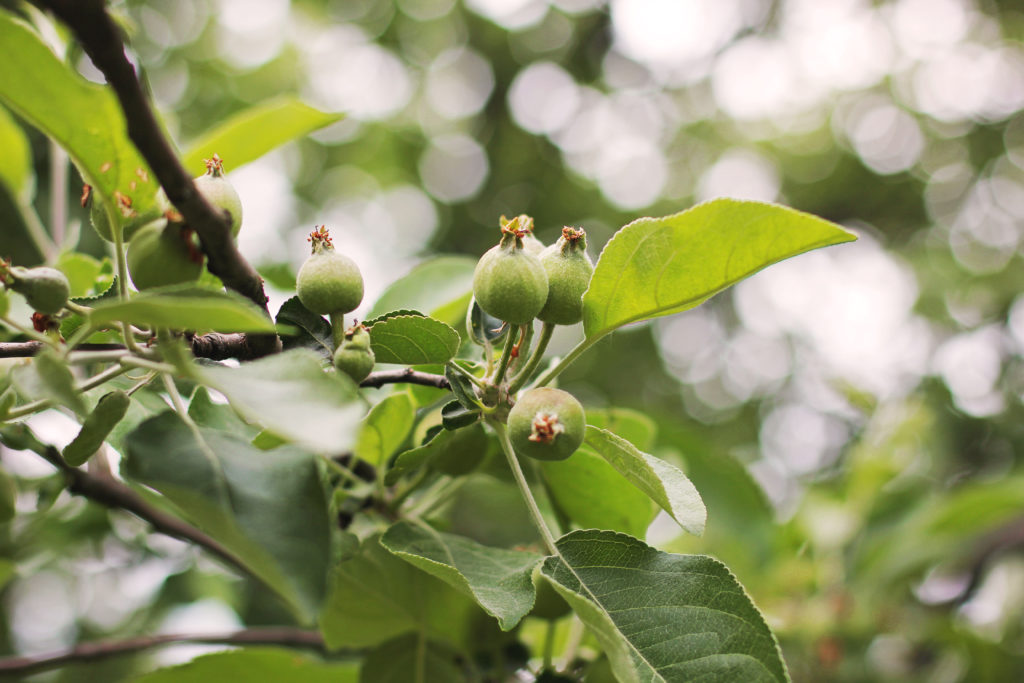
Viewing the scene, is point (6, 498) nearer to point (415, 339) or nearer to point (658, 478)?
point (415, 339)

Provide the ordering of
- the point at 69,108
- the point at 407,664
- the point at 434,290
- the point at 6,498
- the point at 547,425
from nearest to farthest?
1. the point at 69,108
2. the point at 547,425
3. the point at 6,498
4. the point at 407,664
5. the point at 434,290

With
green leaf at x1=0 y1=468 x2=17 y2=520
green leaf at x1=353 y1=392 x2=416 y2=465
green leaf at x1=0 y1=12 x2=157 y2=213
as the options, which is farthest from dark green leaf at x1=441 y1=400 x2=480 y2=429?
green leaf at x1=0 y1=468 x2=17 y2=520

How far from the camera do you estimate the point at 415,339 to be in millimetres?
925

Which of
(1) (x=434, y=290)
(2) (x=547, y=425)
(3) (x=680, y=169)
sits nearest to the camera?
(2) (x=547, y=425)

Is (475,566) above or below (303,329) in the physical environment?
below

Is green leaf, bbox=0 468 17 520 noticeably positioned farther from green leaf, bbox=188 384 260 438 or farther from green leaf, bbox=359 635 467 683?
green leaf, bbox=359 635 467 683

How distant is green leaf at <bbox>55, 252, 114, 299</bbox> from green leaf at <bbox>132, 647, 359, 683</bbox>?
27.2 inches

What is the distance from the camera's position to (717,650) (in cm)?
86

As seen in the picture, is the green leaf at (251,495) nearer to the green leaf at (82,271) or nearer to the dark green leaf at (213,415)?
the dark green leaf at (213,415)

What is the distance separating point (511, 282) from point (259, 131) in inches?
22.1

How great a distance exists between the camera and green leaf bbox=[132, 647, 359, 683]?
51.7 inches

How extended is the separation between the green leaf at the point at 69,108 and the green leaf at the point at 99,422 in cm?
22

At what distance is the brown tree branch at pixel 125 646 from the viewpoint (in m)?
1.51

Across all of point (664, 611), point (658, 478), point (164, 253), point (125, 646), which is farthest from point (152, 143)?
point (125, 646)
